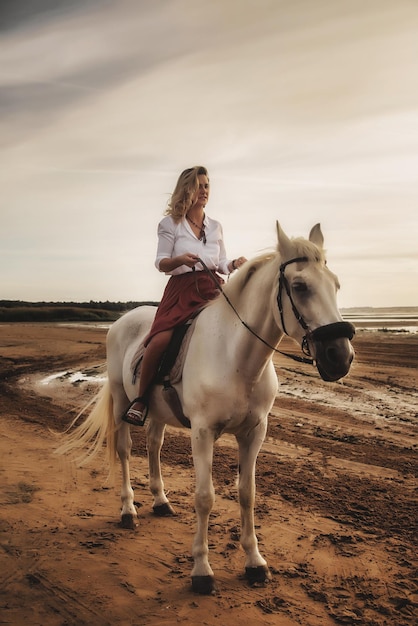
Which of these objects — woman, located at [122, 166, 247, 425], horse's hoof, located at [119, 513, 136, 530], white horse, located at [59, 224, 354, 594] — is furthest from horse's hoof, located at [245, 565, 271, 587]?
woman, located at [122, 166, 247, 425]

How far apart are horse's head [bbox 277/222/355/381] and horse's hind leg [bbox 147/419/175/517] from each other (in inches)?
101

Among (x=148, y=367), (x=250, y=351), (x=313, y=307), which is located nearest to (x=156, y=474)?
(x=148, y=367)

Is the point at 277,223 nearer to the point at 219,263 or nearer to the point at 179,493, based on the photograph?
the point at 219,263

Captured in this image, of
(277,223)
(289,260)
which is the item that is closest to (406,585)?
(289,260)

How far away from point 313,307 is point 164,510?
2998mm

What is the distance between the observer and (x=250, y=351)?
3.59m

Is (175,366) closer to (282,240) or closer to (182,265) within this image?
(182,265)

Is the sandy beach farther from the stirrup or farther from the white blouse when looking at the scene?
the white blouse

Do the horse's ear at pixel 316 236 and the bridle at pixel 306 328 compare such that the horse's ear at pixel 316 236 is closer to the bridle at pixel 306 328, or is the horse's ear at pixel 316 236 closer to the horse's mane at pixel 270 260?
the horse's mane at pixel 270 260

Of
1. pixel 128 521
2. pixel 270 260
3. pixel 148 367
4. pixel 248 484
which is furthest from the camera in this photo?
pixel 128 521

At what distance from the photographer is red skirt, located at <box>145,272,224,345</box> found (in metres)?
4.18

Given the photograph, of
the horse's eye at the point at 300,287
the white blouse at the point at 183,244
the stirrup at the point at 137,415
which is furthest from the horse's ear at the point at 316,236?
the stirrup at the point at 137,415

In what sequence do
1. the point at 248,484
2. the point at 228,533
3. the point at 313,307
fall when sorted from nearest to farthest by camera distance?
the point at 313,307, the point at 248,484, the point at 228,533

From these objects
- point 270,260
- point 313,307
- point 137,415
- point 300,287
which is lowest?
point 137,415
